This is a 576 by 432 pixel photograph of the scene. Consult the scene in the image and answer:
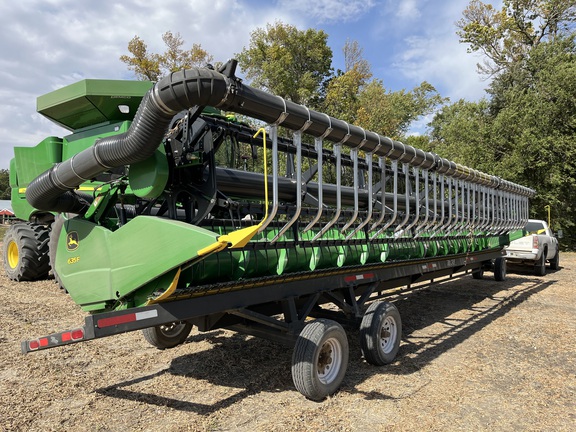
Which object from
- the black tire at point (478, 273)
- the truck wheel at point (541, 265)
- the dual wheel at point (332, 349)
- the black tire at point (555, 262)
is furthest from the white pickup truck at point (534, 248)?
the dual wheel at point (332, 349)

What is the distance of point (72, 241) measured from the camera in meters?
3.92

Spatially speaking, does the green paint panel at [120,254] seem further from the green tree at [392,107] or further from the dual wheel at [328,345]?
the green tree at [392,107]

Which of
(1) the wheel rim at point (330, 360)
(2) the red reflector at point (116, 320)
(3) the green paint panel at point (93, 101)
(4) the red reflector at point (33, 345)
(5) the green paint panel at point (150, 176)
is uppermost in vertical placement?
(3) the green paint panel at point (93, 101)

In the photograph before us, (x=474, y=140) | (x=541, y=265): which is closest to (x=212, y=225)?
(x=541, y=265)

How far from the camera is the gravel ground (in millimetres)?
3693

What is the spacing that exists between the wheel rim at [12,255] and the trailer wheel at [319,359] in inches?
368

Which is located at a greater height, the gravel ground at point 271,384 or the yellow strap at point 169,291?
the yellow strap at point 169,291

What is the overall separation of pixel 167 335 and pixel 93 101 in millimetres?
3044

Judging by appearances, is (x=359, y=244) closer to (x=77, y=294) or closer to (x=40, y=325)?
(x=77, y=294)

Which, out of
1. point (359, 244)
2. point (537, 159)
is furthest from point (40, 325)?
point (537, 159)

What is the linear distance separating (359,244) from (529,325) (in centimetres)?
410

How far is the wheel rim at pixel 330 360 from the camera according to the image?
4.25 m

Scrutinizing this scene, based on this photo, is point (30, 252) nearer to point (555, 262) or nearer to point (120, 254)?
point (120, 254)

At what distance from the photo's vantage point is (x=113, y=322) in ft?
10.3
